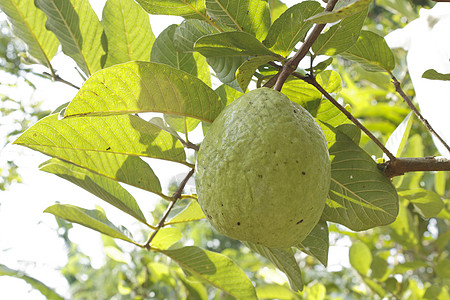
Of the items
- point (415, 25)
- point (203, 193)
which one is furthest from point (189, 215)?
point (415, 25)

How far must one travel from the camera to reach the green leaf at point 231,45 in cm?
66

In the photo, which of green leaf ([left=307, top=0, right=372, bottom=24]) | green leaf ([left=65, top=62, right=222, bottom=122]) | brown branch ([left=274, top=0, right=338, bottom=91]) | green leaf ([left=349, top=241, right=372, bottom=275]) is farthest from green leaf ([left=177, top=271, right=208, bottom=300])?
green leaf ([left=307, top=0, right=372, bottom=24])

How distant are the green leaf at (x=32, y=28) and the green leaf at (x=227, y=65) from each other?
535 millimetres

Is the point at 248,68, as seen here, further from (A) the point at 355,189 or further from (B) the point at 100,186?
(B) the point at 100,186

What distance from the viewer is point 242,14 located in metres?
0.75

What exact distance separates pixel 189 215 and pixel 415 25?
935mm

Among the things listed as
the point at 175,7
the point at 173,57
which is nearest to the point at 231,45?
the point at 175,7

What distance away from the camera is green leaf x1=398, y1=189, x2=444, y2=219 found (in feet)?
3.93

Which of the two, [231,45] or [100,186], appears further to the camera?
[100,186]

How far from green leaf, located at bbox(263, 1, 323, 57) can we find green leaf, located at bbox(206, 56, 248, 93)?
0.26 ft

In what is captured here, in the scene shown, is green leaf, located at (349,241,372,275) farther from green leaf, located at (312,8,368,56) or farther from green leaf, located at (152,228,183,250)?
green leaf, located at (312,8,368,56)

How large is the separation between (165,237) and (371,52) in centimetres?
76

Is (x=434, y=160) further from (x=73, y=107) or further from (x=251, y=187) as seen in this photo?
(x=73, y=107)

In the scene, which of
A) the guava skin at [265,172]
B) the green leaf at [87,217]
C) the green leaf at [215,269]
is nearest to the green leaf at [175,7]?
the guava skin at [265,172]
